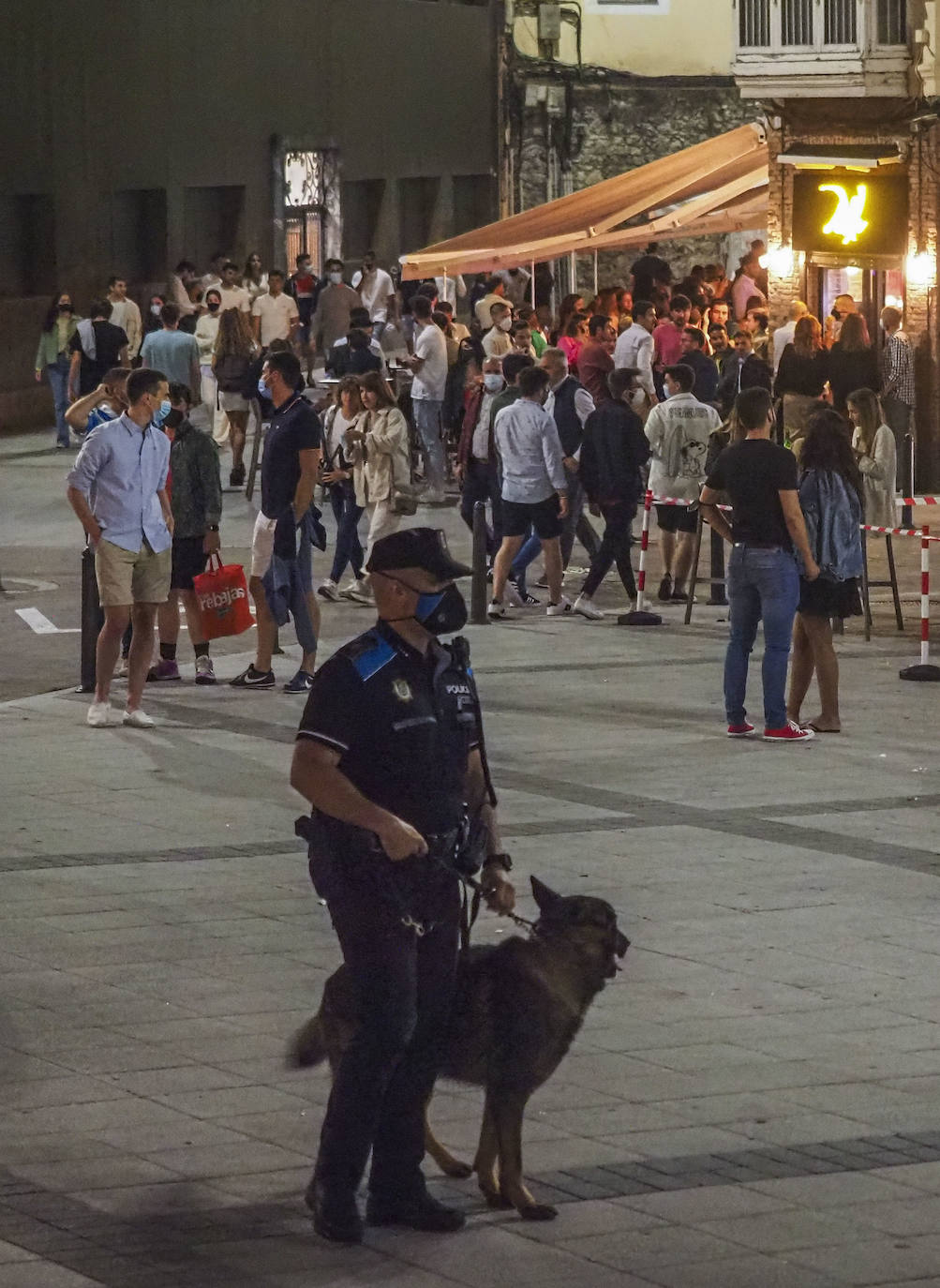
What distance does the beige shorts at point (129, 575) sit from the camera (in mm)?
12617

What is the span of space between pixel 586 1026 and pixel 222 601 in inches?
268

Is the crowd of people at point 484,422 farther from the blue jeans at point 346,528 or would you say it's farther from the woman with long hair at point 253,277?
the woman with long hair at point 253,277

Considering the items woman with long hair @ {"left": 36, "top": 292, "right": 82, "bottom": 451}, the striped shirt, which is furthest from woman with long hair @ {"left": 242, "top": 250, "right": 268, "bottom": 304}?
the striped shirt

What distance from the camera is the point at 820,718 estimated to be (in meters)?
12.9

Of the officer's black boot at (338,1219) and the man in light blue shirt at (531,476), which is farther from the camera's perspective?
the man in light blue shirt at (531,476)

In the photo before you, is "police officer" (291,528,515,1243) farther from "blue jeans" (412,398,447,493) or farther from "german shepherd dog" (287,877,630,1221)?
"blue jeans" (412,398,447,493)

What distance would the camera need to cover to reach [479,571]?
629 inches

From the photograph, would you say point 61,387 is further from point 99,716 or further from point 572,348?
point 99,716

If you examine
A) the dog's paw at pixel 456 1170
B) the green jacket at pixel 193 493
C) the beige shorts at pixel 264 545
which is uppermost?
the green jacket at pixel 193 493

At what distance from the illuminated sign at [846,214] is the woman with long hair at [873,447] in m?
9.00

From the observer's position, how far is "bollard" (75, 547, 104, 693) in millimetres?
13820

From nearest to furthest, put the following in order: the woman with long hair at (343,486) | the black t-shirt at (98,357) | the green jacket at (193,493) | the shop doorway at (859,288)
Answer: the green jacket at (193,493)
the woman with long hair at (343,486)
the shop doorway at (859,288)
the black t-shirt at (98,357)

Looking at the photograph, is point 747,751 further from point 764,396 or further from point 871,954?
point 871,954

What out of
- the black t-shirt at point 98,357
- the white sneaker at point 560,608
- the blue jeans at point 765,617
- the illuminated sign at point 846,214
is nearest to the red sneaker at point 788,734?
the blue jeans at point 765,617
